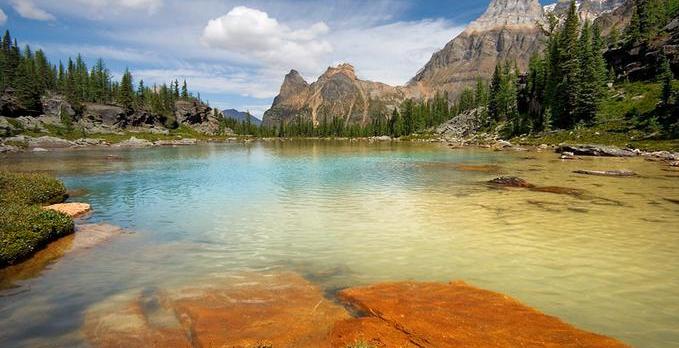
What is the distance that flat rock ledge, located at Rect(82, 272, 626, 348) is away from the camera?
9.06 meters

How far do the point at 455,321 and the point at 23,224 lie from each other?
1831 cm

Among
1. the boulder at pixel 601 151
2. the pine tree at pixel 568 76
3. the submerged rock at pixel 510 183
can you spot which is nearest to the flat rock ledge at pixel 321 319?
the submerged rock at pixel 510 183

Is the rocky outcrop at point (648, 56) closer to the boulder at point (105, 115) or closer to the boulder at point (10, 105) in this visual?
the boulder at point (105, 115)

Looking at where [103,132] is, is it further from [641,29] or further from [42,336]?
[641,29]

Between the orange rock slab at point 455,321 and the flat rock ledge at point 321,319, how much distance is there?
0.08 feet

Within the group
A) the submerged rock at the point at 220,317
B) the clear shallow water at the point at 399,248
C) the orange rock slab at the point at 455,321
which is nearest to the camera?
the orange rock slab at the point at 455,321

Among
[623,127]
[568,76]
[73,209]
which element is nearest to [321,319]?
[73,209]

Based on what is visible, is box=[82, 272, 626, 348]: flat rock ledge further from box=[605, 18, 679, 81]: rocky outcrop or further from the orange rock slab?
box=[605, 18, 679, 81]: rocky outcrop

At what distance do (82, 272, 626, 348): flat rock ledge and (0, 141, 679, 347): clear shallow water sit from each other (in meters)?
0.91

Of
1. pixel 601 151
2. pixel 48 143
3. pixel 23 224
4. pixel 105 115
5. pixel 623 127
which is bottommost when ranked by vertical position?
pixel 23 224

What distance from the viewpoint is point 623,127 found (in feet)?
266

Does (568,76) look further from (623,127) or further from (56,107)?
(56,107)

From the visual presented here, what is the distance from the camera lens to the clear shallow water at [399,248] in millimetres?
11370

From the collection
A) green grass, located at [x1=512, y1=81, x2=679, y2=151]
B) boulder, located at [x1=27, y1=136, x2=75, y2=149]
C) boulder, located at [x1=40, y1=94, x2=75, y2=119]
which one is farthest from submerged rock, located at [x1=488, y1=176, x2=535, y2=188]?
boulder, located at [x1=40, y1=94, x2=75, y2=119]
